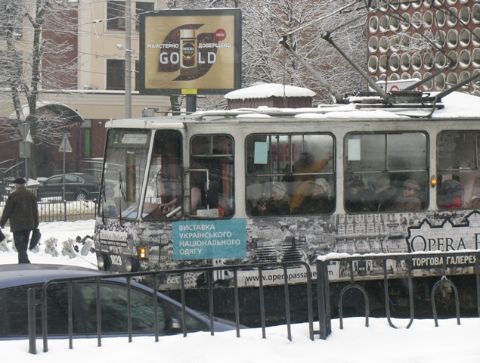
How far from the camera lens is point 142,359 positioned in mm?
7199

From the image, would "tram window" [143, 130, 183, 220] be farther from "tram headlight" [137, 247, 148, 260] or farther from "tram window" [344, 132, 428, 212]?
"tram window" [344, 132, 428, 212]

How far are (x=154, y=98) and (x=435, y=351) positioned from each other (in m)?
43.4

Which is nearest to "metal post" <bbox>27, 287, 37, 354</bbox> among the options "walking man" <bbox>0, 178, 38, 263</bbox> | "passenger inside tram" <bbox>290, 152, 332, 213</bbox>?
"passenger inside tram" <bbox>290, 152, 332, 213</bbox>

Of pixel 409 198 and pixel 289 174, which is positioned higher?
pixel 289 174

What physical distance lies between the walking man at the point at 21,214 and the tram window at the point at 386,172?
6.52 meters

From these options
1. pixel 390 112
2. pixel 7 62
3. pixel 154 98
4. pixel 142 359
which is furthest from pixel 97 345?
pixel 154 98

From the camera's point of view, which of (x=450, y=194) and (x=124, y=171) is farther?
(x=450, y=194)

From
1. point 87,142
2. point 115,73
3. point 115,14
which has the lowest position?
point 87,142

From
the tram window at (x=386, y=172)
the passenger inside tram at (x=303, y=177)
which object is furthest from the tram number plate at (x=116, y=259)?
the tram window at (x=386, y=172)

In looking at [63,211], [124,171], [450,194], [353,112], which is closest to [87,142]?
[63,211]

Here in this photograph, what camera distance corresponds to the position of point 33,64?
4038 centimetres

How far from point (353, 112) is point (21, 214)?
6732 mm

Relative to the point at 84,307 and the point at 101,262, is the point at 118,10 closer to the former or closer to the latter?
the point at 101,262

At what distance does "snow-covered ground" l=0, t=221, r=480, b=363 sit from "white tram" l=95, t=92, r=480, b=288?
320cm
